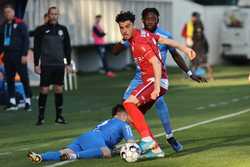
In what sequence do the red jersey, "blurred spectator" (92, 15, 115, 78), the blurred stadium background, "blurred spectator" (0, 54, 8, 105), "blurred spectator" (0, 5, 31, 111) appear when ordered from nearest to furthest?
the red jersey < the blurred stadium background < "blurred spectator" (0, 5, 31, 111) < "blurred spectator" (0, 54, 8, 105) < "blurred spectator" (92, 15, 115, 78)

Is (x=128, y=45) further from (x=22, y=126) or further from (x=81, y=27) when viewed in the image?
(x=81, y=27)

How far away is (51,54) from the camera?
1546 cm

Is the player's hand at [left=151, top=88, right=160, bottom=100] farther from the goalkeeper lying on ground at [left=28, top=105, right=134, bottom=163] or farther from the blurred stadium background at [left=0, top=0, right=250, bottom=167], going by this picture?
the blurred stadium background at [left=0, top=0, right=250, bottom=167]

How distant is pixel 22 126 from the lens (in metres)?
15.5

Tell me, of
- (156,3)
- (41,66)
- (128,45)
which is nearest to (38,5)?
(156,3)

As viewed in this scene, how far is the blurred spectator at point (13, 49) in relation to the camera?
726 inches

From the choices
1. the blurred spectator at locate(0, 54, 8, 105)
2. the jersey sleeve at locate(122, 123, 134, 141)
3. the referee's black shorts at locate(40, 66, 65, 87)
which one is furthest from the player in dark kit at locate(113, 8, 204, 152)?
the blurred spectator at locate(0, 54, 8, 105)

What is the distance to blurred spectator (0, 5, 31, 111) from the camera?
60.5 feet

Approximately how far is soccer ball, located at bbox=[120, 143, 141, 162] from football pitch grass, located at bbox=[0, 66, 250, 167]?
0.27 feet

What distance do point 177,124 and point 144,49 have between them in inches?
181

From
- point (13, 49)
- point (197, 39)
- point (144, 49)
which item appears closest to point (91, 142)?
point (144, 49)

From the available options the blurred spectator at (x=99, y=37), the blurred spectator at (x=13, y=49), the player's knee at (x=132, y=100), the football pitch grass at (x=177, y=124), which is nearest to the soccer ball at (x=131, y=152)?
the football pitch grass at (x=177, y=124)

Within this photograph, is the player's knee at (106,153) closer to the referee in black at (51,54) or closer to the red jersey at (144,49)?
the red jersey at (144,49)

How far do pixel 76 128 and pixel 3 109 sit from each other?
460 centimetres
